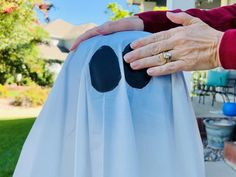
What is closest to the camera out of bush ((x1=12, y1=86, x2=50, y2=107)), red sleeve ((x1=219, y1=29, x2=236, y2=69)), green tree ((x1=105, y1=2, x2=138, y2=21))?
red sleeve ((x1=219, y1=29, x2=236, y2=69))

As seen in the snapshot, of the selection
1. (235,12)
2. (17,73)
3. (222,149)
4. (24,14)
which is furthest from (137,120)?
(17,73)

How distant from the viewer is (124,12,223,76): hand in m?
0.98

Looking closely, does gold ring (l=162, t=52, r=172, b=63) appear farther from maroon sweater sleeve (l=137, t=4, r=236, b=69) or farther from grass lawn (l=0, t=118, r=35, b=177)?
grass lawn (l=0, t=118, r=35, b=177)

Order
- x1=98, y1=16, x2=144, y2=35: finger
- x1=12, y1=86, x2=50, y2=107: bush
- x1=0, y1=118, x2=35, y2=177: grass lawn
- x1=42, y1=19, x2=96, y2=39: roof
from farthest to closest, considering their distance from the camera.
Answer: x1=42, y1=19, x2=96, y2=39: roof → x1=12, y1=86, x2=50, y2=107: bush → x1=0, y1=118, x2=35, y2=177: grass lawn → x1=98, y1=16, x2=144, y2=35: finger

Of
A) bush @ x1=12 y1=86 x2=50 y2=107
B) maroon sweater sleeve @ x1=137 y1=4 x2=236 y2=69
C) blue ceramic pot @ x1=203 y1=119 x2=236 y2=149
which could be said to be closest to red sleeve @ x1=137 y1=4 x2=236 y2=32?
maroon sweater sleeve @ x1=137 y1=4 x2=236 y2=69

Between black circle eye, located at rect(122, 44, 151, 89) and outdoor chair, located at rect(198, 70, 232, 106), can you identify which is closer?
black circle eye, located at rect(122, 44, 151, 89)

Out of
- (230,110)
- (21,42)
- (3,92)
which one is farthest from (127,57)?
(3,92)

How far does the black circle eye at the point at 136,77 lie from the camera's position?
1004mm

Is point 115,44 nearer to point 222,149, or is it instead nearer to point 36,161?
point 36,161

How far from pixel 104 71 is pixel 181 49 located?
0.73 ft

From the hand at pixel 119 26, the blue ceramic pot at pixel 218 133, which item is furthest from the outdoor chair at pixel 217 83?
the hand at pixel 119 26

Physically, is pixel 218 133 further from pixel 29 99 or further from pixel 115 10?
pixel 115 10

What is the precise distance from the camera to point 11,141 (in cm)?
705

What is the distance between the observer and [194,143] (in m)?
1.03
